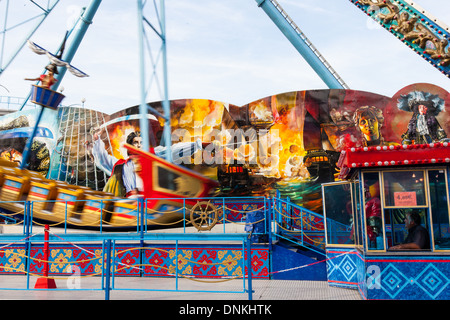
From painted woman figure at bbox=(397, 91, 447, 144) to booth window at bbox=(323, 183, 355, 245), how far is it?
9.11m

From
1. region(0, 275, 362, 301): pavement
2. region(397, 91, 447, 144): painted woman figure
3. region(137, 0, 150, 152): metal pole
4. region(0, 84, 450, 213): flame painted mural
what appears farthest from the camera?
region(0, 84, 450, 213): flame painted mural

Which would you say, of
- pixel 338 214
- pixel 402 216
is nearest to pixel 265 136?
pixel 338 214

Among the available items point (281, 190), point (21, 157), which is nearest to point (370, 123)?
point (281, 190)

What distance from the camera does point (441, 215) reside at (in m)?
8.52

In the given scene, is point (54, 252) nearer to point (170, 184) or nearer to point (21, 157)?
point (170, 184)

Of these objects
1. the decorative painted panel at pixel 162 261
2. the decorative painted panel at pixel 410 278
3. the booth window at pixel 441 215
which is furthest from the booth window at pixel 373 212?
the decorative painted panel at pixel 162 261

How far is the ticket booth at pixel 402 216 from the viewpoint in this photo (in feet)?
27.8

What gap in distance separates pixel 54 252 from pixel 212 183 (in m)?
6.10

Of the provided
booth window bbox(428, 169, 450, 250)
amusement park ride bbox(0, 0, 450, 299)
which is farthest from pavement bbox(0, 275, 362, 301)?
booth window bbox(428, 169, 450, 250)

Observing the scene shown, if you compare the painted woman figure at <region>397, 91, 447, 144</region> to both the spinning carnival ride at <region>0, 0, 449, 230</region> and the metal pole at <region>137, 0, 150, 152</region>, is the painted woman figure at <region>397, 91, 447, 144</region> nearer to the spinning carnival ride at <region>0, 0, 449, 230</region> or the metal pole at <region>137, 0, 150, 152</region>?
the spinning carnival ride at <region>0, 0, 449, 230</region>

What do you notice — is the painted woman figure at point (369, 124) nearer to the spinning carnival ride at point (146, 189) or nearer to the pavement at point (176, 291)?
the spinning carnival ride at point (146, 189)

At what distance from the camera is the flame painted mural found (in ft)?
64.8

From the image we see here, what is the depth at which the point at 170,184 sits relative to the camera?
16219 mm

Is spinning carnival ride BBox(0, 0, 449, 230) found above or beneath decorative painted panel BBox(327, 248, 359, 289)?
above
